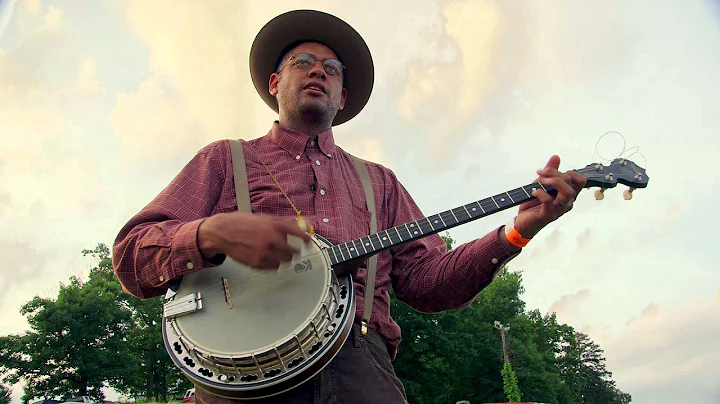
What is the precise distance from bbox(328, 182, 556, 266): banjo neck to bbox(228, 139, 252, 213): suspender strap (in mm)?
578

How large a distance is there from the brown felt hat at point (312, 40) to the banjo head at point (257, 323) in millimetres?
1997

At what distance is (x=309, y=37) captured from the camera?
154 inches

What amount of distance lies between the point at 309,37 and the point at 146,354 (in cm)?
4078

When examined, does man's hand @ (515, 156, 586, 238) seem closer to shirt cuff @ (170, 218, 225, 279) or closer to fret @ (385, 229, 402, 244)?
fret @ (385, 229, 402, 244)

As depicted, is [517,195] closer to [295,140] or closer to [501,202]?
[501,202]

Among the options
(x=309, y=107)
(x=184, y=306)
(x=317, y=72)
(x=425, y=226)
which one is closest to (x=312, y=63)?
(x=317, y=72)

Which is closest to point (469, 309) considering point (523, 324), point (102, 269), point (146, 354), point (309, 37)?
point (523, 324)

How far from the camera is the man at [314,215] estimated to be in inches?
90.0

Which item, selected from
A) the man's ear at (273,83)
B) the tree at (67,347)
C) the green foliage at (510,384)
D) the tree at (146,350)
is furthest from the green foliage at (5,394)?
the man's ear at (273,83)

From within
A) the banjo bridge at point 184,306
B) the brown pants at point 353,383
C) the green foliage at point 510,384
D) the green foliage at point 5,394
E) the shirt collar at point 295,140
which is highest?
the green foliage at point 5,394

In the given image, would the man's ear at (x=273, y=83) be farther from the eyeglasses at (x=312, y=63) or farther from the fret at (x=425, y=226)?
the fret at (x=425, y=226)

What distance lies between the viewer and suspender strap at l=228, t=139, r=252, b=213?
2.86 m

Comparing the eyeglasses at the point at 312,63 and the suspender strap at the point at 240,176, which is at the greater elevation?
the eyeglasses at the point at 312,63

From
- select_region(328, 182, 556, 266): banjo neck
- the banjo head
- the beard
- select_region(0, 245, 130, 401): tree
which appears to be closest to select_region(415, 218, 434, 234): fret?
select_region(328, 182, 556, 266): banjo neck
